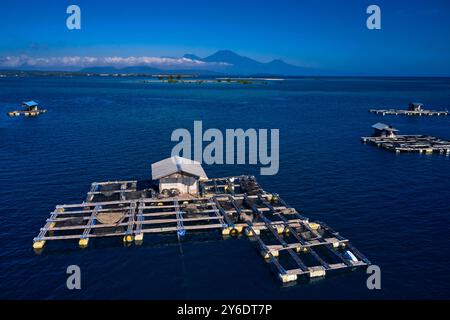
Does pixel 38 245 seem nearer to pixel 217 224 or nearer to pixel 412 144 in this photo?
pixel 217 224

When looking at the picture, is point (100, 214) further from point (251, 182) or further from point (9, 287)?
point (251, 182)

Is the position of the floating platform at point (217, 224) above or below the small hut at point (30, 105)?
below

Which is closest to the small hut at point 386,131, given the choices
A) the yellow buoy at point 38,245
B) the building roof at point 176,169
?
the building roof at point 176,169

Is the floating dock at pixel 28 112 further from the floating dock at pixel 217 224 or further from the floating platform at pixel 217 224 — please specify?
the floating dock at pixel 217 224

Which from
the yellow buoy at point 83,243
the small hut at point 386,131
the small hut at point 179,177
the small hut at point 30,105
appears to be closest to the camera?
the yellow buoy at point 83,243

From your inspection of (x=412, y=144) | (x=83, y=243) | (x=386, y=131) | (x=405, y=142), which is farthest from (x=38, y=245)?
(x=386, y=131)

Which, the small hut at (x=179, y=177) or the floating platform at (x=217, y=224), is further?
the small hut at (x=179, y=177)

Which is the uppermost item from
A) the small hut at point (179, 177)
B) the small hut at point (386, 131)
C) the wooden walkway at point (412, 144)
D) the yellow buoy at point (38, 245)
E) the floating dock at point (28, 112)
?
the floating dock at point (28, 112)

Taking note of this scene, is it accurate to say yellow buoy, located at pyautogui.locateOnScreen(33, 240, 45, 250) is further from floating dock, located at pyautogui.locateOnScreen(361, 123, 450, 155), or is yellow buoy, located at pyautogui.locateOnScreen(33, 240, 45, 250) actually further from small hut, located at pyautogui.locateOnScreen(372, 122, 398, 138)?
small hut, located at pyautogui.locateOnScreen(372, 122, 398, 138)
